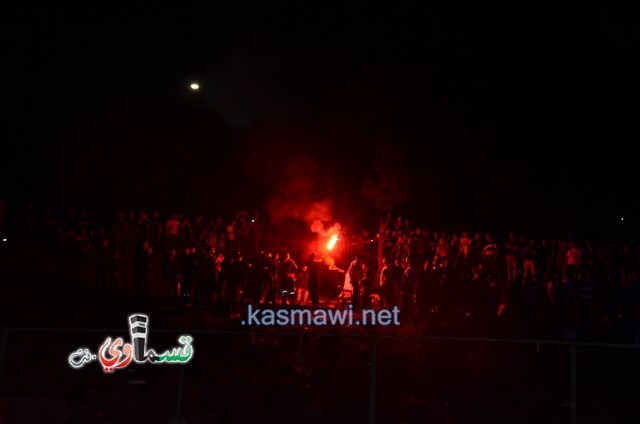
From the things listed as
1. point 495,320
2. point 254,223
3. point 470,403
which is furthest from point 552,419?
point 254,223

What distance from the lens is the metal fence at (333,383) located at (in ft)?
31.3

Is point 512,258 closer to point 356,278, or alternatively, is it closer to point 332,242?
point 356,278

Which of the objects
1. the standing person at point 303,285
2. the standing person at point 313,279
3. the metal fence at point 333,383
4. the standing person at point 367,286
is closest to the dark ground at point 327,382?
the metal fence at point 333,383

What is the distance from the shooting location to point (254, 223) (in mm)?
23406

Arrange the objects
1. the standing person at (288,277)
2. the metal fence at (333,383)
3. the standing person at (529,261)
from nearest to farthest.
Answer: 1. the metal fence at (333,383)
2. the standing person at (529,261)
3. the standing person at (288,277)

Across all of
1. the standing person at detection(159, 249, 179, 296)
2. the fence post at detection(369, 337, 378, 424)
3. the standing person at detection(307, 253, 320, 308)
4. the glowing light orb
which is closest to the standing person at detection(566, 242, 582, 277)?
the standing person at detection(307, 253, 320, 308)

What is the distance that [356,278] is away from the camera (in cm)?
1978

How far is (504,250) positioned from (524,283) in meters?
2.68

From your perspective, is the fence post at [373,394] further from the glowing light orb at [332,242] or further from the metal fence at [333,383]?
the glowing light orb at [332,242]

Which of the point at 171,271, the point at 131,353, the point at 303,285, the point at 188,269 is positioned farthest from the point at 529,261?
the point at 131,353

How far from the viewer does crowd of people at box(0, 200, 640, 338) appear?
53.6 feet

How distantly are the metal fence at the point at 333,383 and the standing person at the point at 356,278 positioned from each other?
3715mm

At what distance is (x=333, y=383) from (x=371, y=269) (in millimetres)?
7125

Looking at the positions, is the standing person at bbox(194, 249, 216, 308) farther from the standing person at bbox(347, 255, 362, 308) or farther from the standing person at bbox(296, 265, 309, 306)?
the standing person at bbox(347, 255, 362, 308)
